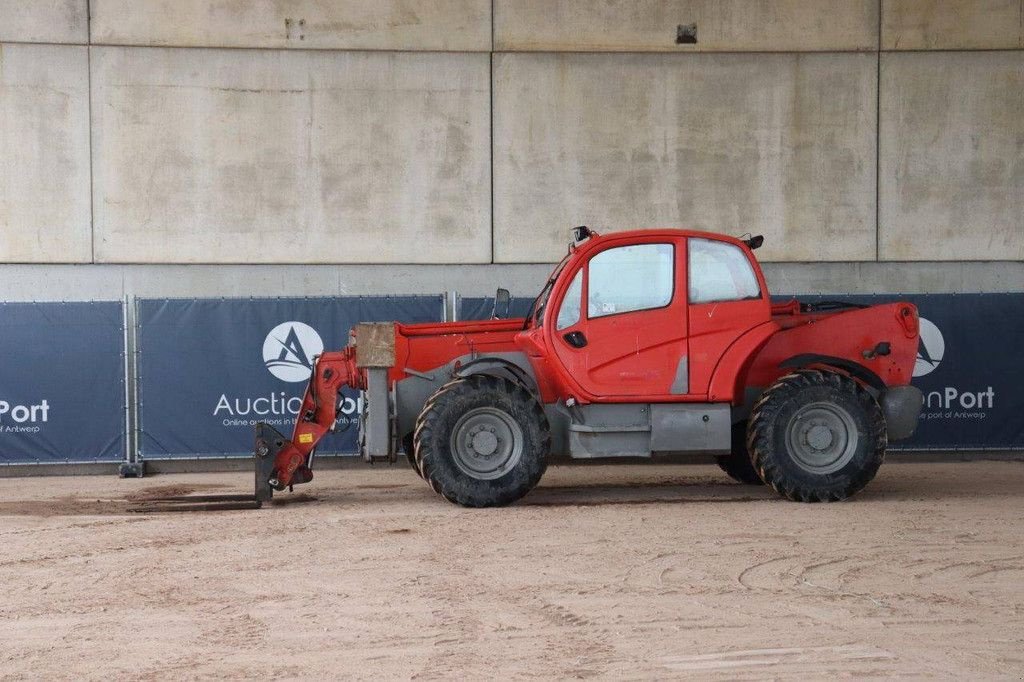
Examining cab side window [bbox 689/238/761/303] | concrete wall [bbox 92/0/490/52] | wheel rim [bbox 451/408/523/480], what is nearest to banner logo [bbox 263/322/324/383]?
concrete wall [bbox 92/0/490/52]

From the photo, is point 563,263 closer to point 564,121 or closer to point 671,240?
point 671,240

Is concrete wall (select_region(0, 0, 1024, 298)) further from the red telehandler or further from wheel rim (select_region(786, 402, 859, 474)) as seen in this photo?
wheel rim (select_region(786, 402, 859, 474))

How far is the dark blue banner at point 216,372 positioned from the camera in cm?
1377

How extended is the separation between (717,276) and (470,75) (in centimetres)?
585

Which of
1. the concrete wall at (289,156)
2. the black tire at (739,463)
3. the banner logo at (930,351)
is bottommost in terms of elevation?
the black tire at (739,463)

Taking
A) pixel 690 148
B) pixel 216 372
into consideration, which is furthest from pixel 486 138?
pixel 216 372

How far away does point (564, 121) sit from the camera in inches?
595

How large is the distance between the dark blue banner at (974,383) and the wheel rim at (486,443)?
6230 millimetres

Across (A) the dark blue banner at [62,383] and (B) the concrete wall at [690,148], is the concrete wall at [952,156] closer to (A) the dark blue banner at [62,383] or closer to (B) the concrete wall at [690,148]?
(B) the concrete wall at [690,148]

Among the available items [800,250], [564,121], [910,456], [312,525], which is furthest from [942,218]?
[312,525]

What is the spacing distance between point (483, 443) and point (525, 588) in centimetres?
335

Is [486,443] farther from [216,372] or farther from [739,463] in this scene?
[216,372]

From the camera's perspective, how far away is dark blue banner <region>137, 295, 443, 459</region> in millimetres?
13766

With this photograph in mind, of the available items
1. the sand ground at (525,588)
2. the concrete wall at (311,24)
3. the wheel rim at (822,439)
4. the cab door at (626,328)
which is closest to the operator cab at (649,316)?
the cab door at (626,328)
